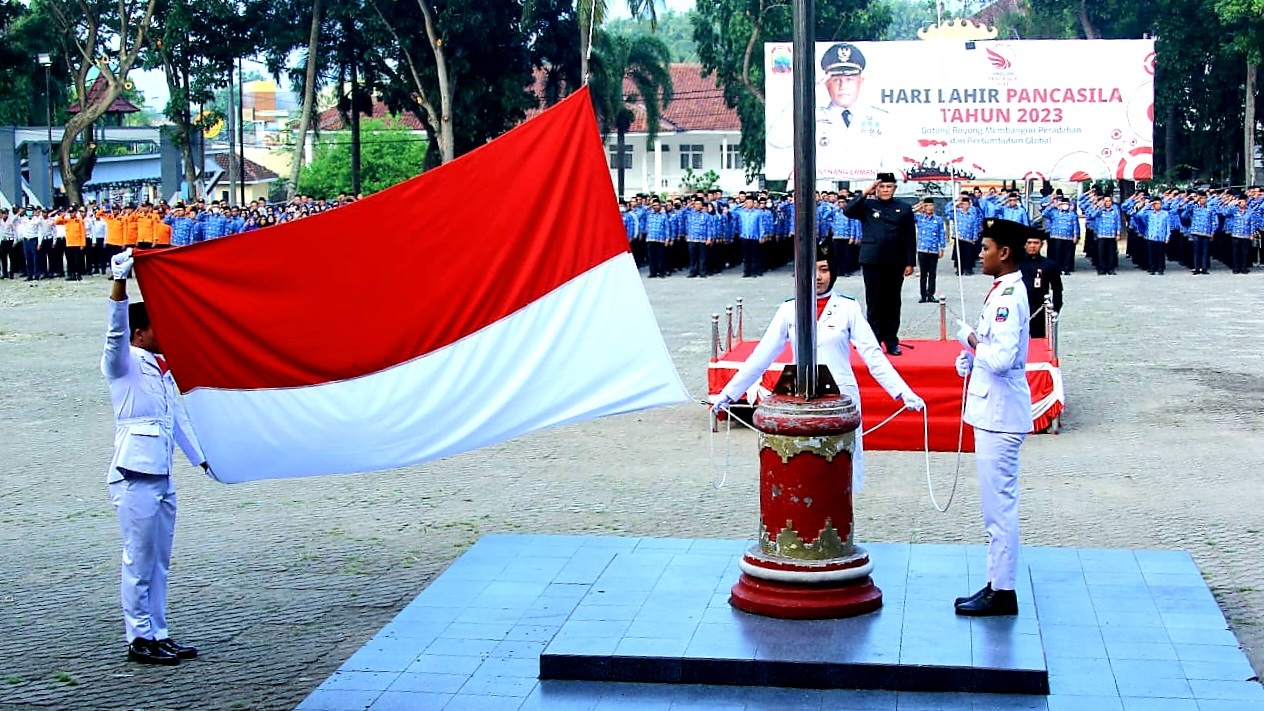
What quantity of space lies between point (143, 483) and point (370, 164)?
59357 millimetres

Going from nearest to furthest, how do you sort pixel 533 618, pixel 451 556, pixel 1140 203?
pixel 533 618
pixel 451 556
pixel 1140 203

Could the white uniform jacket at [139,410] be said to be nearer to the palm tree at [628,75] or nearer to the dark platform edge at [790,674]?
the dark platform edge at [790,674]

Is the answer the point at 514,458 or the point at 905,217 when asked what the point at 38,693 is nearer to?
the point at 514,458

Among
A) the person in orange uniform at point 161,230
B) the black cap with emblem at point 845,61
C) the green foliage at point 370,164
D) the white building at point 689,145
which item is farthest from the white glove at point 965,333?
the white building at point 689,145

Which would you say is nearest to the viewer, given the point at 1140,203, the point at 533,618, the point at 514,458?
the point at 533,618

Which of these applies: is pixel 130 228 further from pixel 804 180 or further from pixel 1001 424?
pixel 1001 424

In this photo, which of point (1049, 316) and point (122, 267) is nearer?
point (122, 267)

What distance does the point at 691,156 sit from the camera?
7650cm

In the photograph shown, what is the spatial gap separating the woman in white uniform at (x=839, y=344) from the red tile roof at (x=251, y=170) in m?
66.2

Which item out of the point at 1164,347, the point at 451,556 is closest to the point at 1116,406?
the point at 1164,347

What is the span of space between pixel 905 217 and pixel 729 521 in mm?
4984

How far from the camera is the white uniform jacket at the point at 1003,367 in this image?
6945 mm

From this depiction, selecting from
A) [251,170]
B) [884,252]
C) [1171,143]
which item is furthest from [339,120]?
[884,252]

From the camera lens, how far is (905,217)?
13469mm
